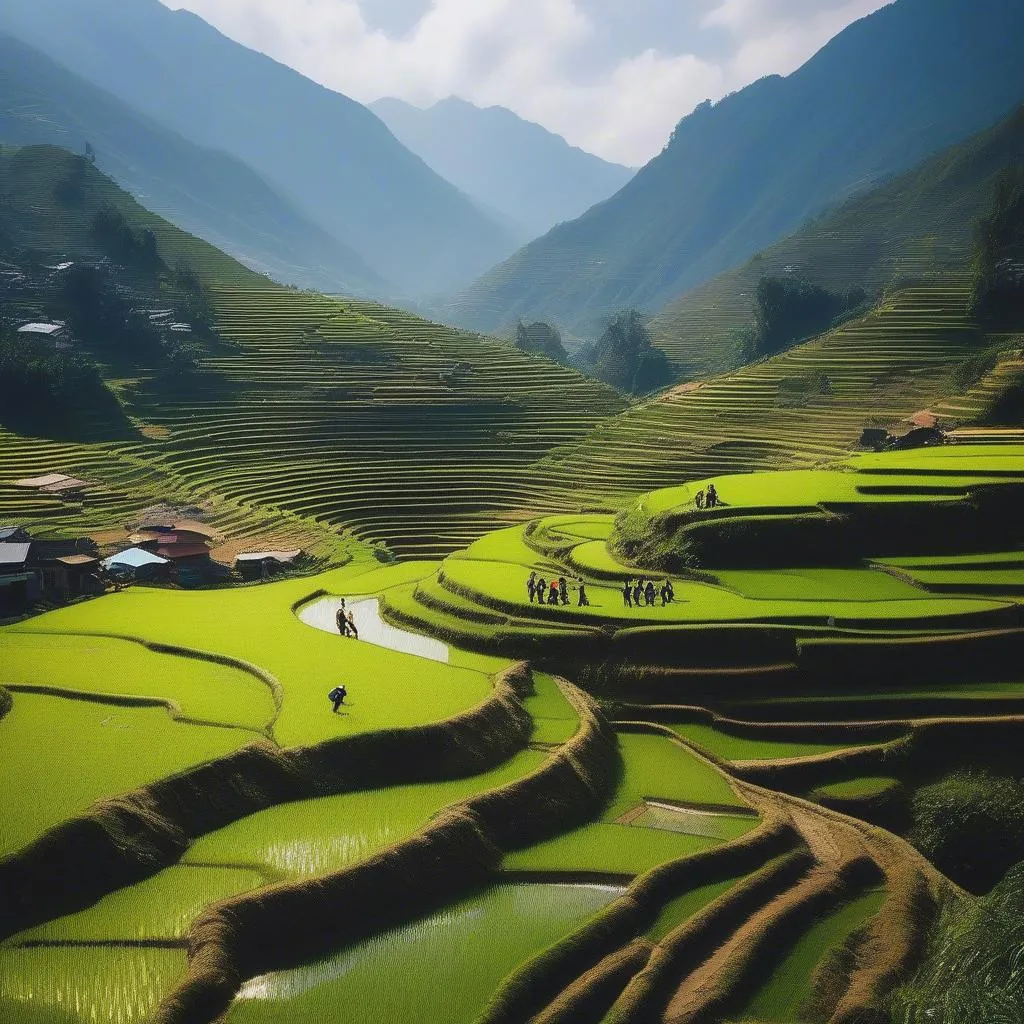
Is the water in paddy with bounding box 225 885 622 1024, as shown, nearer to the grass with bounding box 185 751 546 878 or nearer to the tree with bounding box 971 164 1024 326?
the grass with bounding box 185 751 546 878

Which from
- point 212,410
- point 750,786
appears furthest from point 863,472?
point 212,410

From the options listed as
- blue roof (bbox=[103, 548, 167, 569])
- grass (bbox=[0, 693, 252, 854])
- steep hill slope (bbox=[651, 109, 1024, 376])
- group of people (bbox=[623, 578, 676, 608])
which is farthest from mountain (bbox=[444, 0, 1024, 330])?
grass (bbox=[0, 693, 252, 854])

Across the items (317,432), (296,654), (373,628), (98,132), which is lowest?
(373,628)

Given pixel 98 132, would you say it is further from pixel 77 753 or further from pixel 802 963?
pixel 802 963

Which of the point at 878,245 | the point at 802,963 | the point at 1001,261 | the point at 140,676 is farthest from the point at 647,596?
the point at 878,245

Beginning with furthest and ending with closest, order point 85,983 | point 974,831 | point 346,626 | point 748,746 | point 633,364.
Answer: point 633,364, point 346,626, point 748,746, point 974,831, point 85,983

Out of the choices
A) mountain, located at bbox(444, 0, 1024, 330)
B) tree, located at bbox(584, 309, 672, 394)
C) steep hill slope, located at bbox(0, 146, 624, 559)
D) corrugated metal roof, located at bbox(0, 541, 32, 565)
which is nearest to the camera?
corrugated metal roof, located at bbox(0, 541, 32, 565)
